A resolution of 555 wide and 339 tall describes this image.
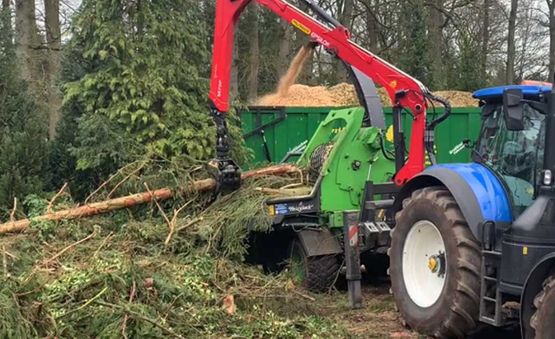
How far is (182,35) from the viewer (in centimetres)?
1033

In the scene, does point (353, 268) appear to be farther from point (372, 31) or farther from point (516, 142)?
point (372, 31)

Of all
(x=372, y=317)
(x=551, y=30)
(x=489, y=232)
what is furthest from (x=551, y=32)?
(x=489, y=232)

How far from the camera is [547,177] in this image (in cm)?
467

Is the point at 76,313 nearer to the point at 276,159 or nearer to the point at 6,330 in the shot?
the point at 6,330

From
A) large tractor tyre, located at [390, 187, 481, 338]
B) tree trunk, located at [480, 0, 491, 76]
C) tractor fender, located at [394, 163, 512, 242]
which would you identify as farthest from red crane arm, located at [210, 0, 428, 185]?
tree trunk, located at [480, 0, 491, 76]

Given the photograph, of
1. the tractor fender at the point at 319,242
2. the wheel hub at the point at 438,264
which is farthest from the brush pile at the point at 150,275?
the wheel hub at the point at 438,264

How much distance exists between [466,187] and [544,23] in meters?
34.2

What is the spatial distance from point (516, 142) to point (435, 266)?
3.92ft

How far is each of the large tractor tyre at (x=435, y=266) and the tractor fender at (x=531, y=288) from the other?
0.64m

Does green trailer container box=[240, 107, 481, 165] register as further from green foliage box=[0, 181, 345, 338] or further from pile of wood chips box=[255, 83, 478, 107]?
green foliage box=[0, 181, 345, 338]

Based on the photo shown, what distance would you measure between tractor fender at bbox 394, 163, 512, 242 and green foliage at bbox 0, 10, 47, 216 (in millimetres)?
6061

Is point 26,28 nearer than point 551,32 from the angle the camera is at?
Yes

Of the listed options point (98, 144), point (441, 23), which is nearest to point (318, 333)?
point (98, 144)

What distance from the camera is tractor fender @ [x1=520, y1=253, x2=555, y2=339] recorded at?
450 centimetres
